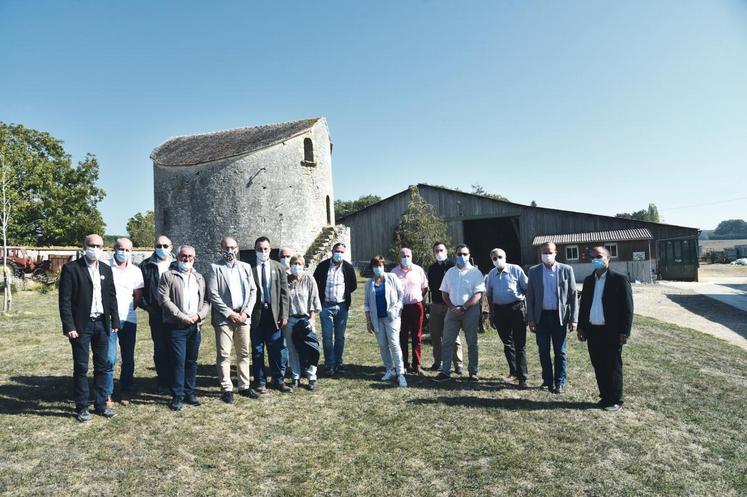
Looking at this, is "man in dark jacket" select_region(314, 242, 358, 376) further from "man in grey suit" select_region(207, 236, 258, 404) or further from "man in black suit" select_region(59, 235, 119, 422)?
"man in black suit" select_region(59, 235, 119, 422)

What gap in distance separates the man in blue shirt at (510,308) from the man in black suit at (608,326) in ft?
2.91

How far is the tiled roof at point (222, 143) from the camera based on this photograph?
686 inches

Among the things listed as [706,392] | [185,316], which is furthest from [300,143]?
[706,392]

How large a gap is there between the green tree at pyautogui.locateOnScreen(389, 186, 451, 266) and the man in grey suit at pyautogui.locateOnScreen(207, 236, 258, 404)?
17.2 meters

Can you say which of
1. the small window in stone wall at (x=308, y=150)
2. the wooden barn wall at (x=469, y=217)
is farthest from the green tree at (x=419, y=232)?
the small window in stone wall at (x=308, y=150)

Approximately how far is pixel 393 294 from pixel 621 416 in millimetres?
3041

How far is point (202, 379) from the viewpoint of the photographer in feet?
20.7

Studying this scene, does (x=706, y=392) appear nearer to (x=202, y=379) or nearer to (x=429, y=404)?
(x=429, y=404)

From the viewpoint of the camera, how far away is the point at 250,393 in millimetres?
5539

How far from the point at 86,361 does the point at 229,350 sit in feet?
4.94

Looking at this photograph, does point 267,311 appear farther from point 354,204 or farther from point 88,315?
point 354,204

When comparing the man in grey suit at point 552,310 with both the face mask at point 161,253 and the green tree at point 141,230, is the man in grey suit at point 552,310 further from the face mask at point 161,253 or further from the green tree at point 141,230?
the green tree at point 141,230

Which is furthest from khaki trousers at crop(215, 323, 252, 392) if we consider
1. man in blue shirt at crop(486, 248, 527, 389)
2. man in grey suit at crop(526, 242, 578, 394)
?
man in grey suit at crop(526, 242, 578, 394)

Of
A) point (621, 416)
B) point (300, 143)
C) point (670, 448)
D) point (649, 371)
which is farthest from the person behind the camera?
point (300, 143)
